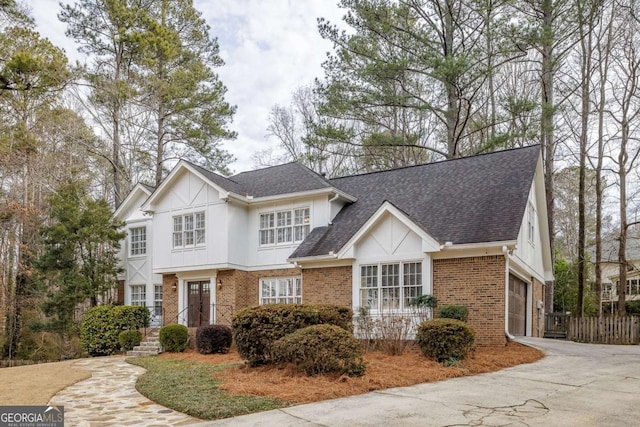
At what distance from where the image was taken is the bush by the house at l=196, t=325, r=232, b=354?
595 inches

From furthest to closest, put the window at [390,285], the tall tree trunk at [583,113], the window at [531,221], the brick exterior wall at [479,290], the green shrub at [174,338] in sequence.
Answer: the tall tree trunk at [583,113]
the window at [531,221]
the green shrub at [174,338]
the window at [390,285]
the brick exterior wall at [479,290]

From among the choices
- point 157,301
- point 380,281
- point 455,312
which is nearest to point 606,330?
point 455,312

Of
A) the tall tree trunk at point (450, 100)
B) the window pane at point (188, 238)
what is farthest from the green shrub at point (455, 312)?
the tall tree trunk at point (450, 100)

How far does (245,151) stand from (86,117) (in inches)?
398

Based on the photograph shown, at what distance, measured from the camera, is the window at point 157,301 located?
2067cm

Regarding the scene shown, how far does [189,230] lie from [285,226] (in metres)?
3.76

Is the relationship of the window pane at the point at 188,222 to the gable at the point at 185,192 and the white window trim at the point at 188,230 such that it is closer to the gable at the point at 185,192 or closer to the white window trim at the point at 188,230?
the white window trim at the point at 188,230

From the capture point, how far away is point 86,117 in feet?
85.8

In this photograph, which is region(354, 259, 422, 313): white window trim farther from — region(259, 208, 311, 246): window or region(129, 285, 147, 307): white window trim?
region(129, 285, 147, 307): white window trim

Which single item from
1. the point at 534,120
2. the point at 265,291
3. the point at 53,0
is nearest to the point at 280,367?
the point at 265,291

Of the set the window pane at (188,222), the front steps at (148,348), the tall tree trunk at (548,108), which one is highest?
the tall tree trunk at (548,108)

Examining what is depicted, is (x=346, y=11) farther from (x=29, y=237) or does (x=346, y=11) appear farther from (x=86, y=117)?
(x=29, y=237)

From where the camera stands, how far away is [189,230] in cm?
1902

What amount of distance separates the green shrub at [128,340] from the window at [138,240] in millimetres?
4668
